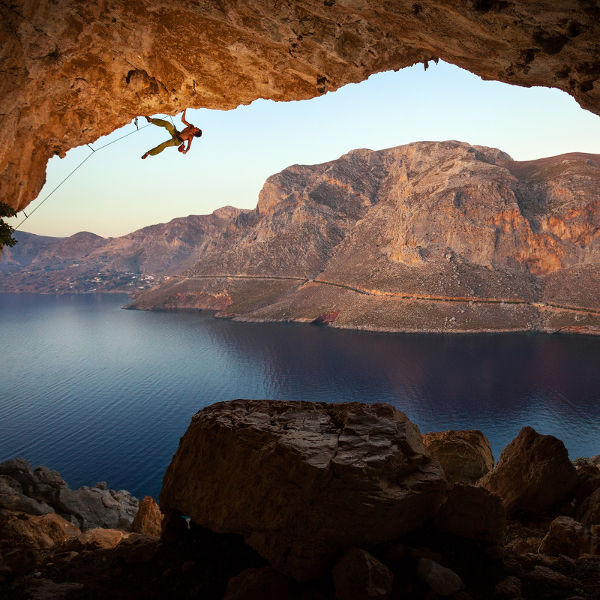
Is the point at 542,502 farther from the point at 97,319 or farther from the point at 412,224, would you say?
the point at 97,319

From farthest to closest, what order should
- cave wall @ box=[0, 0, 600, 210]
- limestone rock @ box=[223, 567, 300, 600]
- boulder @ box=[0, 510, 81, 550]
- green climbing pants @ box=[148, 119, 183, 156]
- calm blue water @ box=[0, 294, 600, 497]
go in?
Answer: calm blue water @ box=[0, 294, 600, 497], green climbing pants @ box=[148, 119, 183, 156], boulder @ box=[0, 510, 81, 550], cave wall @ box=[0, 0, 600, 210], limestone rock @ box=[223, 567, 300, 600]

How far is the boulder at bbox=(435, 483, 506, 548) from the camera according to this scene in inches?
210

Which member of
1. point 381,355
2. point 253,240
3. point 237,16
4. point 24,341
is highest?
point 253,240

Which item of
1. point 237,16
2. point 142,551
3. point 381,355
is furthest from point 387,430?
point 381,355

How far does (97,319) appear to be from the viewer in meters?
126

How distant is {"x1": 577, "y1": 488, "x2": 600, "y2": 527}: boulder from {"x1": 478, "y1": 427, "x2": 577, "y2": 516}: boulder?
22.9 inches

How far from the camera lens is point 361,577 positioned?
4.46 meters

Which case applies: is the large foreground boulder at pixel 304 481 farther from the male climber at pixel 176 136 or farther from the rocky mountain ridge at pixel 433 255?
the rocky mountain ridge at pixel 433 255

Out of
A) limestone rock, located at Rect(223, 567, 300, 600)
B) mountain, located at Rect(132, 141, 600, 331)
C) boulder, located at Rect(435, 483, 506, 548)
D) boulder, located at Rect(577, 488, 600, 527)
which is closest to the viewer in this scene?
limestone rock, located at Rect(223, 567, 300, 600)

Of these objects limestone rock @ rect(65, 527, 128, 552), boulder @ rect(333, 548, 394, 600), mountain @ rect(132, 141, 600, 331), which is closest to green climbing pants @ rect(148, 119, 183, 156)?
limestone rock @ rect(65, 527, 128, 552)

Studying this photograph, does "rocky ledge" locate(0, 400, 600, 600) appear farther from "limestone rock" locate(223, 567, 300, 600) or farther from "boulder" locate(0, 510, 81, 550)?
"boulder" locate(0, 510, 81, 550)

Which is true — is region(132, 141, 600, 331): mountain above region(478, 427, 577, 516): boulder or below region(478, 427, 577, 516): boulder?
above

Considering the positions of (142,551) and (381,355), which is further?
(381,355)

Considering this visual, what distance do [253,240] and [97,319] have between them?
6633 centimetres
